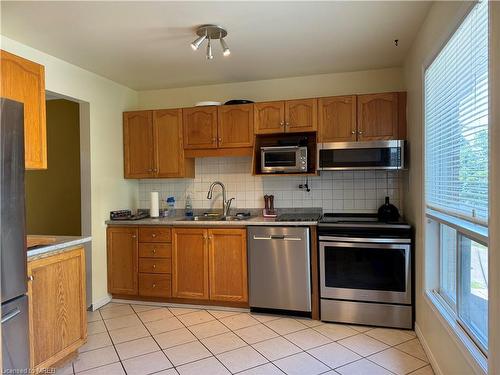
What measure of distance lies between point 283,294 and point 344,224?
0.88m

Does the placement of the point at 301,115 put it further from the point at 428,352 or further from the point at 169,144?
the point at 428,352

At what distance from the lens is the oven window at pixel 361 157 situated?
10.2ft

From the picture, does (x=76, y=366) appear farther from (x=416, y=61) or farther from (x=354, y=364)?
(x=416, y=61)

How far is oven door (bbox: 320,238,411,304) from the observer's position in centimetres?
287

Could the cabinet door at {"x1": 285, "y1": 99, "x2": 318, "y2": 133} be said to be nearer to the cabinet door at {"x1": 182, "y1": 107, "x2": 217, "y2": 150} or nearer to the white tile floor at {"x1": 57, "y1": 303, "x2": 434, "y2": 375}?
the cabinet door at {"x1": 182, "y1": 107, "x2": 217, "y2": 150}

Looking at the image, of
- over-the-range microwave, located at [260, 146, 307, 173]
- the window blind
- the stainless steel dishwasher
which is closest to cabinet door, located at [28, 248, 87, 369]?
the stainless steel dishwasher

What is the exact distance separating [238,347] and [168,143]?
2.27 metres

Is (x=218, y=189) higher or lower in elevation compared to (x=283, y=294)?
higher

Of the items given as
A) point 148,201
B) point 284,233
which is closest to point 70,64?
point 148,201

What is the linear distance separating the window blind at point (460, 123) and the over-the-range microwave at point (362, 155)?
0.66 m

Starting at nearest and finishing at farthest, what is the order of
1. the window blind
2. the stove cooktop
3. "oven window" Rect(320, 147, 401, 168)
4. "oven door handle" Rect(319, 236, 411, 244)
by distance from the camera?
the window blind < "oven door handle" Rect(319, 236, 411, 244) < the stove cooktop < "oven window" Rect(320, 147, 401, 168)

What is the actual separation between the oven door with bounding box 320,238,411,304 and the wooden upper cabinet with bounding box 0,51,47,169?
2.39 metres

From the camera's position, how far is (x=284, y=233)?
3.19 meters

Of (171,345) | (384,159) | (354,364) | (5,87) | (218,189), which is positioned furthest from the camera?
(218,189)
